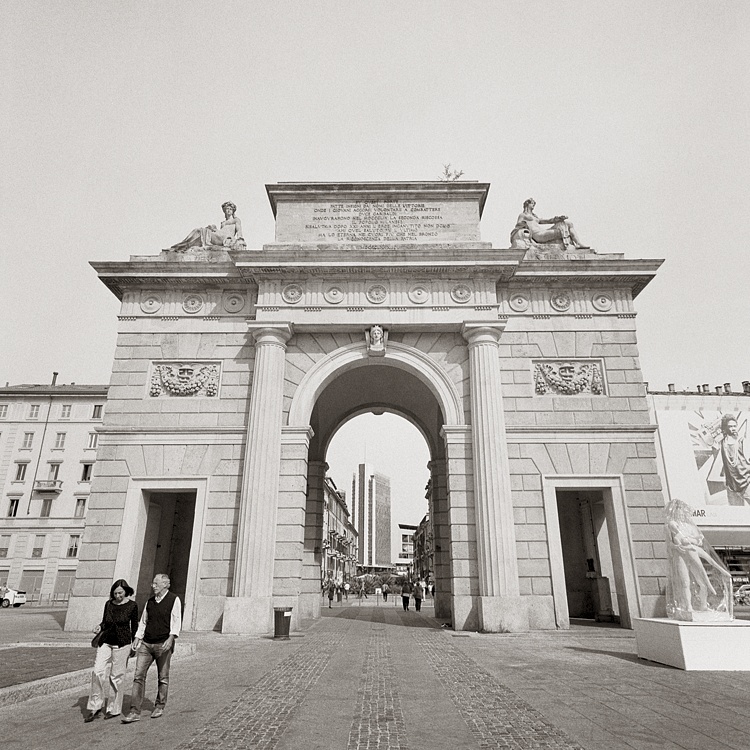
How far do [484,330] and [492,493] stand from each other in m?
5.30

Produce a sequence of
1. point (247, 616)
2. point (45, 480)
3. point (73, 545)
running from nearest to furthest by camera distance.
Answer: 1. point (247, 616)
2. point (73, 545)
3. point (45, 480)

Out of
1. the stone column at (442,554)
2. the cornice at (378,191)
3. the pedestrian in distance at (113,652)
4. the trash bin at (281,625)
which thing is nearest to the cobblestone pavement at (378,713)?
the pedestrian in distance at (113,652)

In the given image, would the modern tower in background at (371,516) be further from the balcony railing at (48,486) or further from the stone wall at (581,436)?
the stone wall at (581,436)

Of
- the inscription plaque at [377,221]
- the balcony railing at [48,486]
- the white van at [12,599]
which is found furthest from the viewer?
the balcony railing at [48,486]

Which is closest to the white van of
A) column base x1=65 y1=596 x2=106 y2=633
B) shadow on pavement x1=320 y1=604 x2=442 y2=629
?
shadow on pavement x1=320 y1=604 x2=442 y2=629

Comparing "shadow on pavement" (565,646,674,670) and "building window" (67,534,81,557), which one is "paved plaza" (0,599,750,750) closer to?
"shadow on pavement" (565,646,674,670)

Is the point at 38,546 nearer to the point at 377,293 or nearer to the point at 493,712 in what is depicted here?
the point at 377,293

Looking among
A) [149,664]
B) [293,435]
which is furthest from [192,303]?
[149,664]

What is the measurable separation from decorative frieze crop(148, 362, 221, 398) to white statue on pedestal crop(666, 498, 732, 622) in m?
13.8

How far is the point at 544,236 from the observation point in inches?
750

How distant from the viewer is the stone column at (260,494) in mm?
14719

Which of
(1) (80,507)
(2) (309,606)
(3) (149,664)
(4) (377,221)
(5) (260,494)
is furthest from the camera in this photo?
(1) (80,507)

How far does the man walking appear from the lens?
21.8 feet

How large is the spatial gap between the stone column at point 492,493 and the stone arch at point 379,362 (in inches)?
32.3
